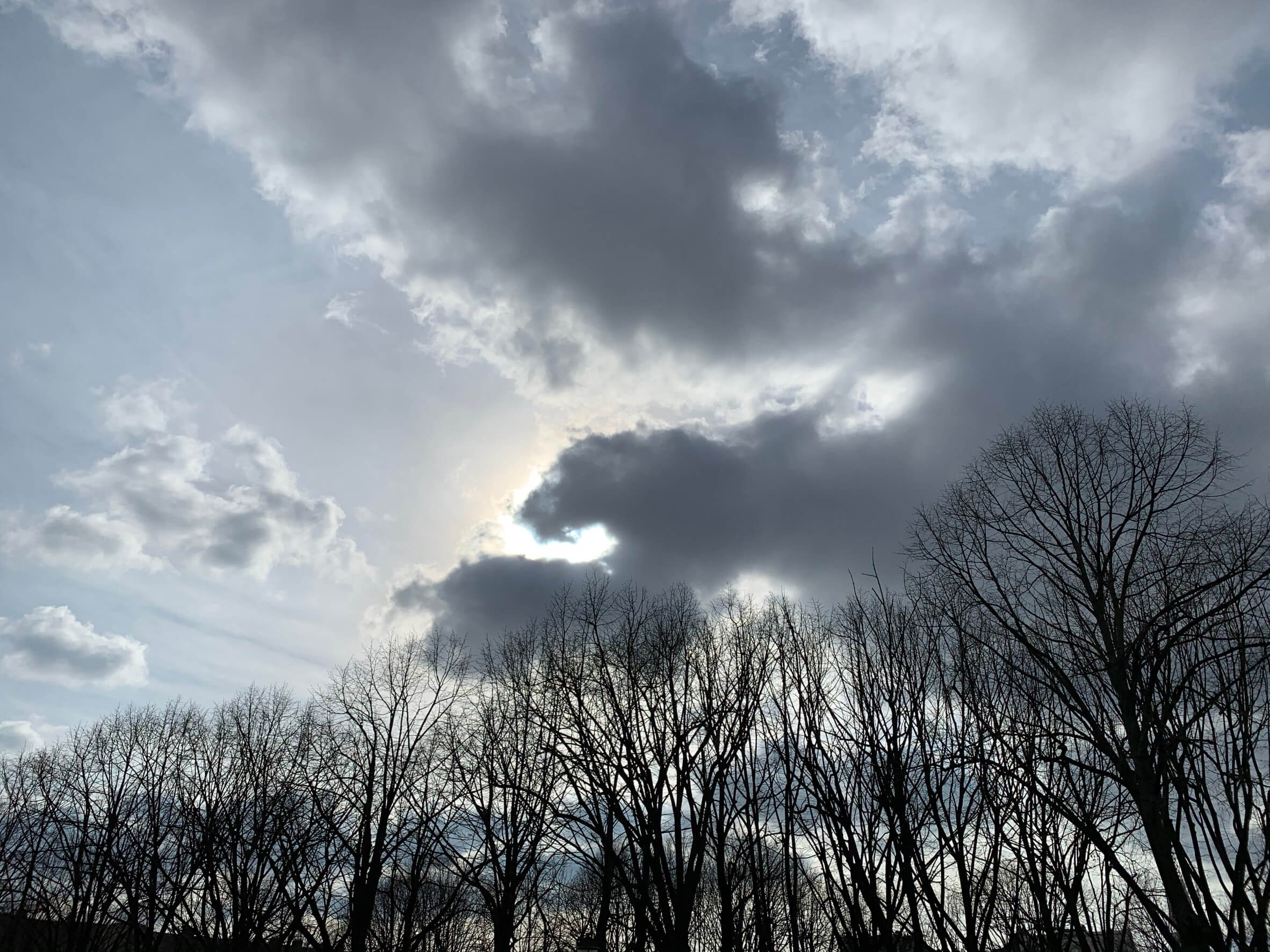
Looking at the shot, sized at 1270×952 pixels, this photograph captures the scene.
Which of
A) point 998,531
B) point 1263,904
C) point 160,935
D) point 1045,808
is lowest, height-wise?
point 160,935

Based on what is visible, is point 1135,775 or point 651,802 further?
point 651,802

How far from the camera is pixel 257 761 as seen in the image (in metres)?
24.5

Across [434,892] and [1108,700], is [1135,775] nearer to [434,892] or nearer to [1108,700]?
[1108,700]

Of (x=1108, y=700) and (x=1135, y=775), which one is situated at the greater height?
(x=1108, y=700)

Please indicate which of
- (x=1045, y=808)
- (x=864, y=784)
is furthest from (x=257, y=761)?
(x=1045, y=808)

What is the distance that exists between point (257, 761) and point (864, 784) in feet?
68.4

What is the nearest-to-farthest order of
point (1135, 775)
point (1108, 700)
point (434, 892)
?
point (1135, 775) < point (1108, 700) < point (434, 892)

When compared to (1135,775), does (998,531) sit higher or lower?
higher

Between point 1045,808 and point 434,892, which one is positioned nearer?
point 1045,808

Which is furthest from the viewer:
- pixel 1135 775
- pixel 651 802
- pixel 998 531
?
pixel 651 802

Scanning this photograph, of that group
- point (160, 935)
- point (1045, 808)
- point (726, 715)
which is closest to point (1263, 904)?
point (1045, 808)

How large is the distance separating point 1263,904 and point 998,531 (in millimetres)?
6291

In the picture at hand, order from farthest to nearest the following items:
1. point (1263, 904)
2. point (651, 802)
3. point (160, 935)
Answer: point (160, 935) < point (651, 802) < point (1263, 904)

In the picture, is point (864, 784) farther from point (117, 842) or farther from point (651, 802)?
point (117, 842)
